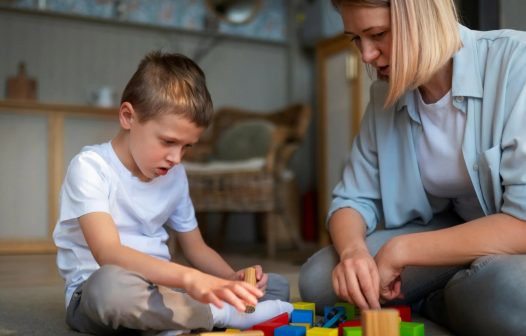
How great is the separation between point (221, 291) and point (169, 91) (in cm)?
45

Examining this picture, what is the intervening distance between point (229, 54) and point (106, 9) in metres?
0.78

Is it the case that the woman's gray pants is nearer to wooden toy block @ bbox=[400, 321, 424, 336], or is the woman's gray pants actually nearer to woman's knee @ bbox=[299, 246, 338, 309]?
woman's knee @ bbox=[299, 246, 338, 309]

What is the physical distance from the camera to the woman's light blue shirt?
937mm

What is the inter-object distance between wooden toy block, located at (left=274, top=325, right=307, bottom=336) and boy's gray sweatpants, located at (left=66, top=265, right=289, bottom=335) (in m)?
0.14

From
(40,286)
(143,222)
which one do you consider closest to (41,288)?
(40,286)

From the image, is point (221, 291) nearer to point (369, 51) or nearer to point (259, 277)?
point (259, 277)

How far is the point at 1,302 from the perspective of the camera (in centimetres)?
139

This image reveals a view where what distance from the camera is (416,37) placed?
932mm

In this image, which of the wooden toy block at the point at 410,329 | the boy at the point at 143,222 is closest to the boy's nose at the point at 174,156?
the boy at the point at 143,222

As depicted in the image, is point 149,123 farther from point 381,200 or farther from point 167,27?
point 167,27

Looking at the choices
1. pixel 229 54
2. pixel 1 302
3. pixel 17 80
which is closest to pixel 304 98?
pixel 229 54

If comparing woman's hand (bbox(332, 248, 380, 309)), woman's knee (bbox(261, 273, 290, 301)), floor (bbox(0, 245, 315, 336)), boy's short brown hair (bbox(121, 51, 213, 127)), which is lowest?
floor (bbox(0, 245, 315, 336))

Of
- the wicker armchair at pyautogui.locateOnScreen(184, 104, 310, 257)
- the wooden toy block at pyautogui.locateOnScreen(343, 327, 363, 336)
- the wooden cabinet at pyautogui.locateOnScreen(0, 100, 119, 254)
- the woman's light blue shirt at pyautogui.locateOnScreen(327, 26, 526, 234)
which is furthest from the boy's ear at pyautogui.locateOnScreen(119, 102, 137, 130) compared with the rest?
the wooden cabinet at pyautogui.locateOnScreen(0, 100, 119, 254)

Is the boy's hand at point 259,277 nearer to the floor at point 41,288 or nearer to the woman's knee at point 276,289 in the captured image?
the woman's knee at point 276,289
